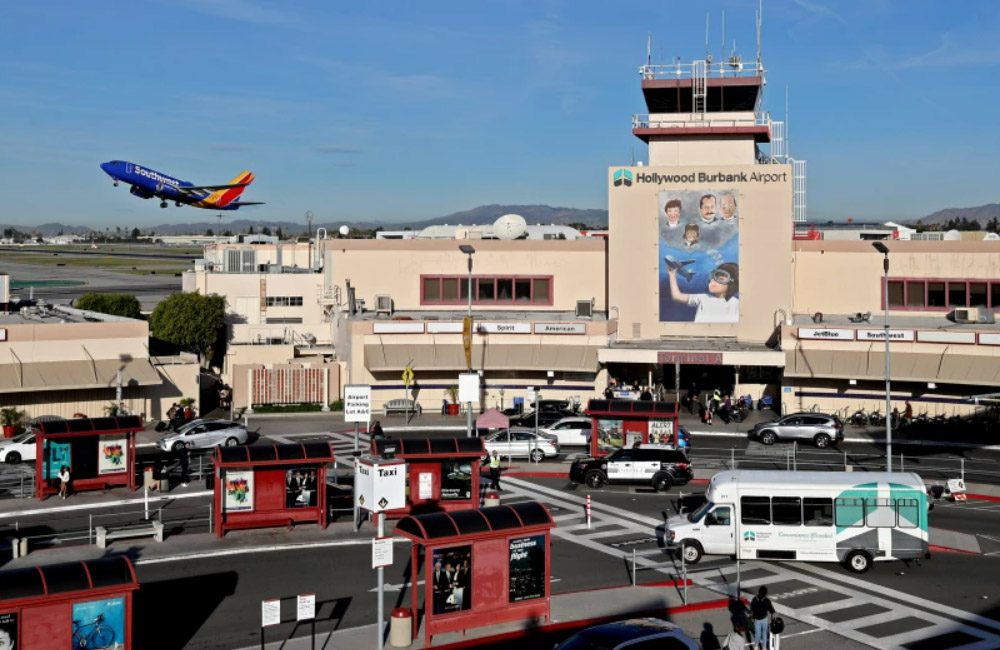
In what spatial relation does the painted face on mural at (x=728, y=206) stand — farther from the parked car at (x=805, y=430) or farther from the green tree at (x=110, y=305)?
the green tree at (x=110, y=305)

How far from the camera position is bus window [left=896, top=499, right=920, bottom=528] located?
2734cm

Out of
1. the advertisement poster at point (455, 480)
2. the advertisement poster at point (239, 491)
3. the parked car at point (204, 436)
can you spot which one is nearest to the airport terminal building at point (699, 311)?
the parked car at point (204, 436)

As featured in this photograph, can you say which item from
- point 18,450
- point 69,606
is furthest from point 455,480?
point 18,450

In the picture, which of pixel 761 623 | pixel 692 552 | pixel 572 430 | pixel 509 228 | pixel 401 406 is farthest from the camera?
pixel 509 228

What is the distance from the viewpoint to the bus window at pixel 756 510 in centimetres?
2772

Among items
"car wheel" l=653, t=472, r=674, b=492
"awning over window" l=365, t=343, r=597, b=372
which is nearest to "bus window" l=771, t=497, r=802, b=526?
"car wheel" l=653, t=472, r=674, b=492

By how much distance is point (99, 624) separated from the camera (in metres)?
19.8

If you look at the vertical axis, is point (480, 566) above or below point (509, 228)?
below

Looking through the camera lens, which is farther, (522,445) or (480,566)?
(522,445)

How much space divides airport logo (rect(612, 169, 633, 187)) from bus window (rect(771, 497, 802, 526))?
109 ft

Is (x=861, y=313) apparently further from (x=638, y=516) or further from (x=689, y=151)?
(x=638, y=516)

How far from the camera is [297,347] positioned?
6231 cm

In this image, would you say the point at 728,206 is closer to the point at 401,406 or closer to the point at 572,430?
the point at 572,430

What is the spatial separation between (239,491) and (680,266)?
32.8 meters
